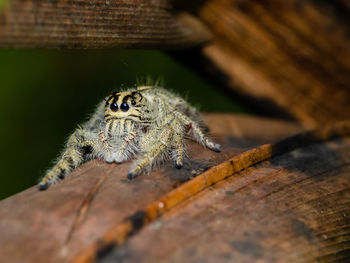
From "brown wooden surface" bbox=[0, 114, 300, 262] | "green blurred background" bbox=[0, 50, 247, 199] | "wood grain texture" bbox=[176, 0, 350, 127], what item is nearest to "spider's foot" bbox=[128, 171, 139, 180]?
"brown wooden surface" bbox=[0, 114, 300, 262]

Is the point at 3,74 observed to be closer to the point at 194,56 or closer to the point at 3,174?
the point at 3,174

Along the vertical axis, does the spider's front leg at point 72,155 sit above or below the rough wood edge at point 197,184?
below

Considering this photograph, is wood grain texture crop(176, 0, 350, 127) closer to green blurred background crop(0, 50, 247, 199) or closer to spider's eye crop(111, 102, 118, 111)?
spider's eye crop(111, 102, 118, 111)

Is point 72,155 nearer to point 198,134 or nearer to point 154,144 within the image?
point 154,144

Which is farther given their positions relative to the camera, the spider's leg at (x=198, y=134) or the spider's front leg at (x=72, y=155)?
the spider's leg at (x=198, y=134)

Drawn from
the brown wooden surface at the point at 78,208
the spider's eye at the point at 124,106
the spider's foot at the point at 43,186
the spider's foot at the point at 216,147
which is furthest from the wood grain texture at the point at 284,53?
the spider's foot at the point at 43,186

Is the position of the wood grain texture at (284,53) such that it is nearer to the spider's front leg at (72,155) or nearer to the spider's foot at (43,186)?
the spider's front leg at (72,155)
